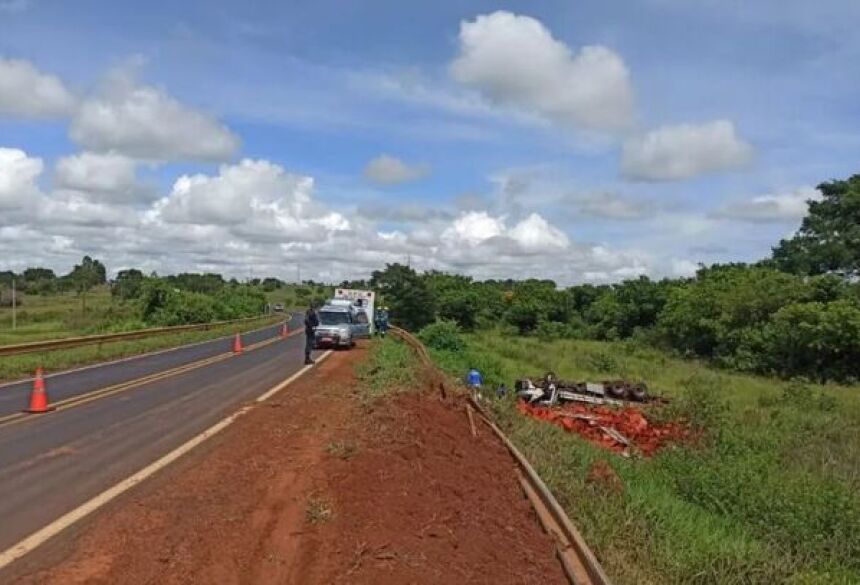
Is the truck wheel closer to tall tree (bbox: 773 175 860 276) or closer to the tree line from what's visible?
the tree line

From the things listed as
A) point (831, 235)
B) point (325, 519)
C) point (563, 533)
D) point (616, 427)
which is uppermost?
point (831, 235)

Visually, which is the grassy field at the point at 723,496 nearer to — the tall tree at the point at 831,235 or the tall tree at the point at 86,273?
the tall tree at the point at 831,235

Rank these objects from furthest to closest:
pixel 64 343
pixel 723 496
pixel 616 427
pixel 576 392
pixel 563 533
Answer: pixel 64 343, pixel 576 392, pixel 616 427, pixel 723 496, pixel 563 533

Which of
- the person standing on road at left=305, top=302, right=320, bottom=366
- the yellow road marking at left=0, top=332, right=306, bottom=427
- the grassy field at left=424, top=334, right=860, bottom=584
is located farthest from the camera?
the person standing on road at left=305, top=302, right=320, bottom=366

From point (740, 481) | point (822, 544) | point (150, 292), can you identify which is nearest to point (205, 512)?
point (822, 544)

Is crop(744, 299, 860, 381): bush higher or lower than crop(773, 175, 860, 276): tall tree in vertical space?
lower

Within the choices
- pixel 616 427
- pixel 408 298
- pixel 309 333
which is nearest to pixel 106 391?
pixel 309 333

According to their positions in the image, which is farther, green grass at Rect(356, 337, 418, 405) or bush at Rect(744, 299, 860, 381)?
bush at Rect(744, 299, 860, 381)

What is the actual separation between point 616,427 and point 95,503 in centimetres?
1374

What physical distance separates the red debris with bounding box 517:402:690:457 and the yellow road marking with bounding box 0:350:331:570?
8437mm

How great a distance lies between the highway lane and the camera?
16.0 metres

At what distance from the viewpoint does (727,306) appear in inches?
1897

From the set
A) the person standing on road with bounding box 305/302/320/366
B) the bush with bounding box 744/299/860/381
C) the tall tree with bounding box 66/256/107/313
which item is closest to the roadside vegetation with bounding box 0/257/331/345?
the tall tree with bounding box 66/256/107/313

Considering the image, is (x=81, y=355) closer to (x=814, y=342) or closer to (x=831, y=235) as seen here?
(x=814, y=342)
